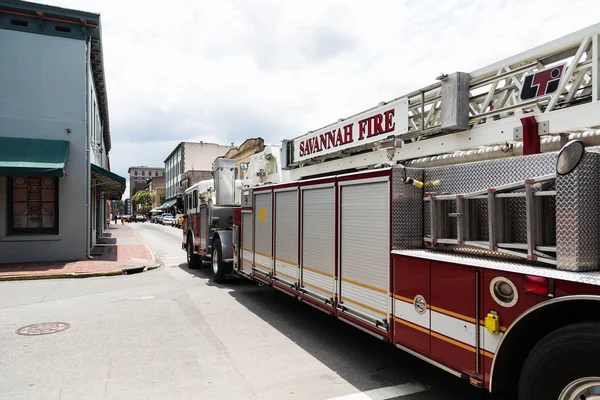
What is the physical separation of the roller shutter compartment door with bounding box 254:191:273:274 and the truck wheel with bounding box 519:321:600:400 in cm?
478

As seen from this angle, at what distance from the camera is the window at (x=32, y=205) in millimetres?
13570

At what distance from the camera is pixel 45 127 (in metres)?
13.6

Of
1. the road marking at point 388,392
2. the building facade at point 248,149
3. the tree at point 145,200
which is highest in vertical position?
the building facade at point 248,149

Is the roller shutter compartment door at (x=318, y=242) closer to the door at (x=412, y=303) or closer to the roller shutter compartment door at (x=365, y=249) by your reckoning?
the roller shutter compartment door at (x=365, y=249)

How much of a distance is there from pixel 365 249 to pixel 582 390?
2388 mm

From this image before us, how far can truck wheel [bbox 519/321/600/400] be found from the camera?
2455 mm

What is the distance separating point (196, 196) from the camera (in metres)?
12.9

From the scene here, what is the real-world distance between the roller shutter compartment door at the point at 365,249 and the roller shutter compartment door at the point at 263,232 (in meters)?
2.39

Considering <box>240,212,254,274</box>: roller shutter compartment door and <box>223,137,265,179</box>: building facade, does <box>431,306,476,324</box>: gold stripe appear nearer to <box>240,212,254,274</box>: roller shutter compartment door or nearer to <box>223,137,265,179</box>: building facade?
<box>240,212,254,274</box>: roller shutter compartment door

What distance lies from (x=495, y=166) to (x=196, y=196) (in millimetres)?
10546

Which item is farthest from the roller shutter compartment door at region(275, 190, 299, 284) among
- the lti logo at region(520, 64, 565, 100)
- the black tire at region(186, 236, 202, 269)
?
the black tire at region(186, 236, 202, 269)

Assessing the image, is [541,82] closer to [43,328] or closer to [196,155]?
[43,328]

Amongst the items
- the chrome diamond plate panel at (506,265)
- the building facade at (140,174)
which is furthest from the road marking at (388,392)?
the building facade at (140,174)

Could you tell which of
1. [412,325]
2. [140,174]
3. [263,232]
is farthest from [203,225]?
[140,174]
